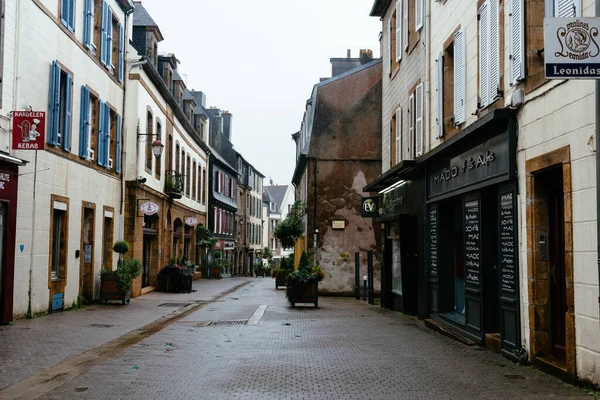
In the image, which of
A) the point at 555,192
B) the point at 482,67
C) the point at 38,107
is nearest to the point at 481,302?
the point at 555,192

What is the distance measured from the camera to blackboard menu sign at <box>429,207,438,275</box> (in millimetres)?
13844

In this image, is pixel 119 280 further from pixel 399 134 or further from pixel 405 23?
pixel 405 23

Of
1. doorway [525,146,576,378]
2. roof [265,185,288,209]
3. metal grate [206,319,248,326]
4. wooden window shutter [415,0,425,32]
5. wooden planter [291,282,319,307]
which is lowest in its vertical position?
metal grate [206,319,248,326]

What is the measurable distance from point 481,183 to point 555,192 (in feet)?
6.71

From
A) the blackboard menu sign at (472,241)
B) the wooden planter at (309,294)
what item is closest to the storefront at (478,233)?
the blackboard menu sign at (472,241)

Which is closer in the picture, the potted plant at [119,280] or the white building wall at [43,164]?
the white building wall at [43,164]

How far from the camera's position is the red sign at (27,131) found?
12672mm

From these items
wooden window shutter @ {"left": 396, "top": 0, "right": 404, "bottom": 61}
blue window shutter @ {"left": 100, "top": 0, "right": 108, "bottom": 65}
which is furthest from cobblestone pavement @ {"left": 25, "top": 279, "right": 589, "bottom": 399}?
blue window shutter @ {"left": 100, "top": 0, "right": 108, "bottom": 65}

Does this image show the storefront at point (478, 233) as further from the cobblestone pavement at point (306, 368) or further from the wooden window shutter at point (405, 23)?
the wooden window shutter at point (405, 23)

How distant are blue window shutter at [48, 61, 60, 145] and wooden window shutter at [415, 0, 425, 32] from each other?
8.02m

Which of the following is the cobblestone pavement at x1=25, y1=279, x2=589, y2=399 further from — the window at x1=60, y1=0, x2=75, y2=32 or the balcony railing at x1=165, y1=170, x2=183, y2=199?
the balcony railing at x1=165, y1=170, x2=183, y2=199

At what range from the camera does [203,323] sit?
1417 centimetres

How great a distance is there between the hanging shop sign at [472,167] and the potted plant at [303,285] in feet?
17.4

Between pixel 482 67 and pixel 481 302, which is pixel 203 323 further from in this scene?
pixel 482 67
